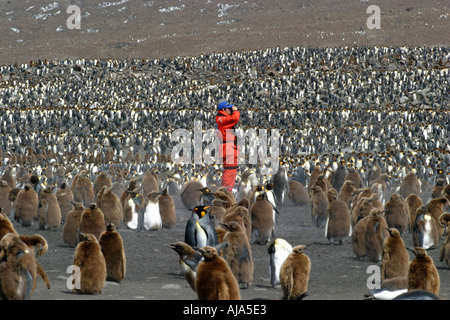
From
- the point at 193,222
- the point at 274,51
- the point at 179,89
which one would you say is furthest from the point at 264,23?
the point at 193,222

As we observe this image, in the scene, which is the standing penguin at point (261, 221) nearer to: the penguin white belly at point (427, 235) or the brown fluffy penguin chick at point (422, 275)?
the penguin white belly at point (427, 235)

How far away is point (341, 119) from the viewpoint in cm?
2480

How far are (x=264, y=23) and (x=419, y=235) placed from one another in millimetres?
55035

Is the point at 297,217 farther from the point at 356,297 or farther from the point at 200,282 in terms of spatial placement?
the point at 200,282

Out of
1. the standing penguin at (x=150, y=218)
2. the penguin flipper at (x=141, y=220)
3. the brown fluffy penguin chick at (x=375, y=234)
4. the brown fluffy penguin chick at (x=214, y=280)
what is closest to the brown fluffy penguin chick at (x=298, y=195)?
the standing penguin at (x=150, y=218)

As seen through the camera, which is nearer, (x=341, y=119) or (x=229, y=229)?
(x=229, y=229)

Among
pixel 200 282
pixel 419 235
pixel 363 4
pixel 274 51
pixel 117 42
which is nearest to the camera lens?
pixel 200 282

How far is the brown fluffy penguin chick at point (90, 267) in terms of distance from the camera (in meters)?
6.13

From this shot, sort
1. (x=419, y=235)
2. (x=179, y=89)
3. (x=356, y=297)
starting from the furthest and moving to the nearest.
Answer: (x=179, y=89)
(x=419, y=235)
(x=356, y=297)

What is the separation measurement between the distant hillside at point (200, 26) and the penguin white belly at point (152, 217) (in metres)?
33.1

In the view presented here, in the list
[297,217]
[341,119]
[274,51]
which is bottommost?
[297,217]

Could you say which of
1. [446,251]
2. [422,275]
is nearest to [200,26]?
[446,251]

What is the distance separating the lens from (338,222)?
898 cm

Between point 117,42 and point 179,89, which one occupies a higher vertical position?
point 117,42
